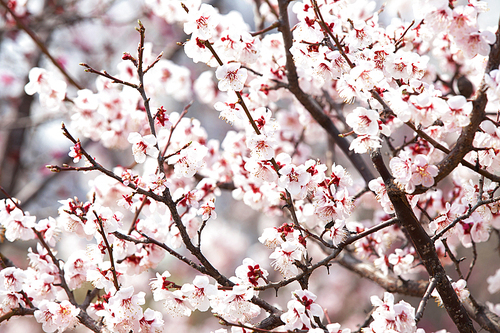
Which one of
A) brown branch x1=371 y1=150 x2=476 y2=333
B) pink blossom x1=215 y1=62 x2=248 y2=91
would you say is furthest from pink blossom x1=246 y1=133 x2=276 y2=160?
brown branch x1=371 y1=150 x2=476 y2=333

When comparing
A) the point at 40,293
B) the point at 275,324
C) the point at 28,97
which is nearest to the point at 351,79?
the point at 275,324

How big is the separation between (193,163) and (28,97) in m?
3.28

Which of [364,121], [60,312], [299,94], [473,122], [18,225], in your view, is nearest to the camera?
[473,122]

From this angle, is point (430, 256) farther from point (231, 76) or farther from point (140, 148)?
point (140, 148)

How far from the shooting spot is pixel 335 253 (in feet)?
4.57

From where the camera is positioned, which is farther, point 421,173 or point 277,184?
point 277,184

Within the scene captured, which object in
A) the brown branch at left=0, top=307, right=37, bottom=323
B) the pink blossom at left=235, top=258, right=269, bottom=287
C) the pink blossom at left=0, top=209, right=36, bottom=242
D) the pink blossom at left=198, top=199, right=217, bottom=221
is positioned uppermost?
the pink blossom at left=198, top=199, right=217, bottom=221

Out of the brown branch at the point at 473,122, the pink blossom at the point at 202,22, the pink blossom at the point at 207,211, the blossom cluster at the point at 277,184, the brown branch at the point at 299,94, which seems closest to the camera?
the brown branch at the point at 473,122

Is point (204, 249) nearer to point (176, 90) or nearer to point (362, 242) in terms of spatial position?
point (176, 90)

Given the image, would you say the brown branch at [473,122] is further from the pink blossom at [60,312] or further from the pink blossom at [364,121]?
the pink blossom at [60,312]

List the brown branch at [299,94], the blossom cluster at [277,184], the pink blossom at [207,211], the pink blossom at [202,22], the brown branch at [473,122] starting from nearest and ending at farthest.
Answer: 1. the brown branch at [473,122]
2. the blossom cluster at [277,184]
3. the pink blossom at [202,22]
4. the pink blossom at [207,211]
5. the brown branch at [299,94]

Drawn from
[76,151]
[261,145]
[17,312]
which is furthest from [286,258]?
[17,312]

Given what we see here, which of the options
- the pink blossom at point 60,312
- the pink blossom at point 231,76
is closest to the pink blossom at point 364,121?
the pink blossom at point 231,76

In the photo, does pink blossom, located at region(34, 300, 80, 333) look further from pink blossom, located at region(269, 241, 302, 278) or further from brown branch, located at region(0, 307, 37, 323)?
pink blossom, located at region(269, 241, 302, 278)
